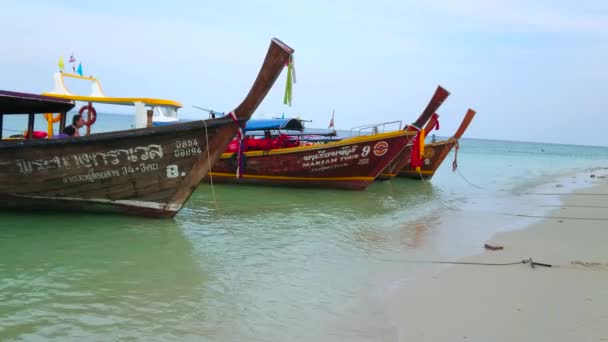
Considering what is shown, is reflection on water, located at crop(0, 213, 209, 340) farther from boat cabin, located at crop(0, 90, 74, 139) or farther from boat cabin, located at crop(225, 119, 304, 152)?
boat cabin, located at crop(225, 119, 304, 152)

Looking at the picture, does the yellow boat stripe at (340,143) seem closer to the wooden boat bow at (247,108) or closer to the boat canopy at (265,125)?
the boat canopy at (265,125)

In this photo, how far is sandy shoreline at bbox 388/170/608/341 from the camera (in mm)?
3518

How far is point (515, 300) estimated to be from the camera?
4.18m

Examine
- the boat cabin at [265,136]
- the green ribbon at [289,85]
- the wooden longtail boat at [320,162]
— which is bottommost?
the wooden longtail boat at [320,162]

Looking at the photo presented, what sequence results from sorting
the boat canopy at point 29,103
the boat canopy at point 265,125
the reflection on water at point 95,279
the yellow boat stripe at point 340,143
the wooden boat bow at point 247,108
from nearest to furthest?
the reflection on water at point 95,279 < the boat canopy at point 29,103 < the wooden boat bow at point 247,108 < the yellow boat stripe at point 340,143 < the boat canopy at point 265,125

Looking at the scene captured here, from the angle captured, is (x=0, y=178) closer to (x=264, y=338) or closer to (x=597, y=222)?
(x=264, y=338)

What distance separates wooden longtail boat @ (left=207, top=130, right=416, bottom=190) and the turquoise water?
7.69ft

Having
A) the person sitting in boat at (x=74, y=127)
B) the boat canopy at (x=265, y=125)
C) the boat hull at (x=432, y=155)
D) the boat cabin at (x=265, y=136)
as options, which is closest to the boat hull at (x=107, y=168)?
the person sitting in boat at (x=74, y=127)

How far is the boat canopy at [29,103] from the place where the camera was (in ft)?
21.4

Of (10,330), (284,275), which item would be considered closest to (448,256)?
(284,275)

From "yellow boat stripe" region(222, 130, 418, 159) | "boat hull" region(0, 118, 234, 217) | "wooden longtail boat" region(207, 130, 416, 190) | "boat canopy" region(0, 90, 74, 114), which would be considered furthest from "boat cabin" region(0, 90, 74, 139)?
"yellow boat stripe" region(222, 130, 418, 159)

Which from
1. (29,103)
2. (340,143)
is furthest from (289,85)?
(340,143)

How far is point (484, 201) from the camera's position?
38.9 feet

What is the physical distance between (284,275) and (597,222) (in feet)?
20.7
